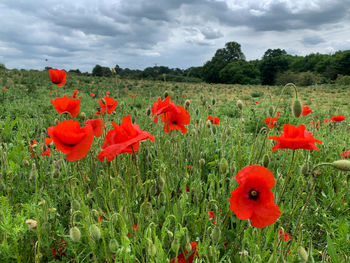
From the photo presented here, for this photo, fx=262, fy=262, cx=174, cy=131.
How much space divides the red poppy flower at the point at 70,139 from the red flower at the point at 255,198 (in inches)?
24.5

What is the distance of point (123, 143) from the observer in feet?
3.33

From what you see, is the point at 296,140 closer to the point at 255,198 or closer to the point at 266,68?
the point at 255,198

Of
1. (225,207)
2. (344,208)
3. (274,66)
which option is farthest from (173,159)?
(274,66)

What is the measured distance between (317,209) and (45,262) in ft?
5.51

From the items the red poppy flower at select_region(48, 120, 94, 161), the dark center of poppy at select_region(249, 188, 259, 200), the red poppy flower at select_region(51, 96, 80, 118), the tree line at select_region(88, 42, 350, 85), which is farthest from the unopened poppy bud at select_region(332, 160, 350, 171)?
the tree line at select_region(88, 42, 350, 85)

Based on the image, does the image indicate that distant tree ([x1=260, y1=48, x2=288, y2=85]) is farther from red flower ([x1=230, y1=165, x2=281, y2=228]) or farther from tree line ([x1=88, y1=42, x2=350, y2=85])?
red flower ([x1=230, y1=165, x2=281, y2=228])

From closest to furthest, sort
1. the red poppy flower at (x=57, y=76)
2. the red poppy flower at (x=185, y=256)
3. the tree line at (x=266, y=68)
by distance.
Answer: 1. the red poppy flower at (x=185, y=256)
2. the red poppy flower at (x=57, y=76)
3. the tree line at (x=266, y=68)


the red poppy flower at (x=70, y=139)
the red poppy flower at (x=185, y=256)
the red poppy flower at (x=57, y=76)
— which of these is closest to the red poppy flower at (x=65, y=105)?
the red poppy flower at (x=70, y=139)

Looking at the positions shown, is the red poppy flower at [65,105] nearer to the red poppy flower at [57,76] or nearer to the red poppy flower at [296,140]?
the red poppy flower at [57,76]

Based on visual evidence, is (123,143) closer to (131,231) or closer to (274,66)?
(131,231)

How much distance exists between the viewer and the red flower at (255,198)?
0.97 meters

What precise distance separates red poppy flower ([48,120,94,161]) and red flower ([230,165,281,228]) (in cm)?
62

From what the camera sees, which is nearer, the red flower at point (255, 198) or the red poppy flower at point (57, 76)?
the red flower at point (255, 198)

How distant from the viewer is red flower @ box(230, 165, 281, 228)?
97 centimetres
